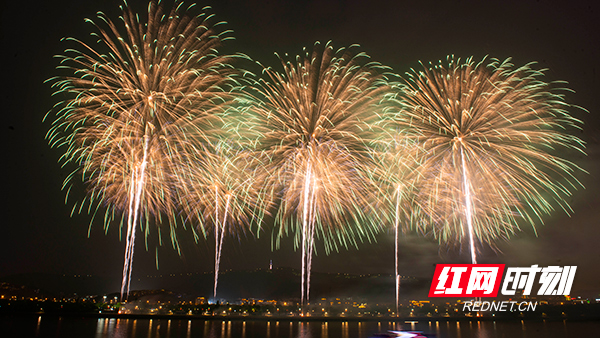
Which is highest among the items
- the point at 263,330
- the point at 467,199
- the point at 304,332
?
the point at 467,199

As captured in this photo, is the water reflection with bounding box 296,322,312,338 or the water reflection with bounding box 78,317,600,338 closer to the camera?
the water reflection with bounding box 78,317,600,338

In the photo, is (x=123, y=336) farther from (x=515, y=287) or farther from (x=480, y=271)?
(x=515, y=287)

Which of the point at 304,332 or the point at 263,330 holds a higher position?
the point at 304,332

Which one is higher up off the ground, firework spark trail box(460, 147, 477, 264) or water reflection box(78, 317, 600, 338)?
firework spark trail box(460, 147, 477, 264)

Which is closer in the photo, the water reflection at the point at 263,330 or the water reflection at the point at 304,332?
the water reflection at the point at 263,330

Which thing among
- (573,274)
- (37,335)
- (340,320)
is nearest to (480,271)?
(573,274)

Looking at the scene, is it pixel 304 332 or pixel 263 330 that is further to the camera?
pixel 263 330

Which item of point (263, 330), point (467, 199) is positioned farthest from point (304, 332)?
point (467, 199)

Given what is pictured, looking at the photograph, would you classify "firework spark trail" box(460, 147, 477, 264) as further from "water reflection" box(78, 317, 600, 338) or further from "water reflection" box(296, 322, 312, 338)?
"water reflection" box(296, 322, 312, 338)

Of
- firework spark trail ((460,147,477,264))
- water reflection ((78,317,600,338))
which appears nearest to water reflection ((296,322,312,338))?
water reflection ((78,317,600,338))

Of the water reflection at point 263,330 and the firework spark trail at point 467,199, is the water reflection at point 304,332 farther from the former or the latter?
the firework spark trail at point 467,199

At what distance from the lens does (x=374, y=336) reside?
28.2 metres

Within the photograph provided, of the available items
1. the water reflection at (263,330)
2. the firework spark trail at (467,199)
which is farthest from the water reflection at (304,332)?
the firework spark trail at (467,199)

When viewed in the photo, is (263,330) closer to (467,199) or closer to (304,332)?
(304,332)
